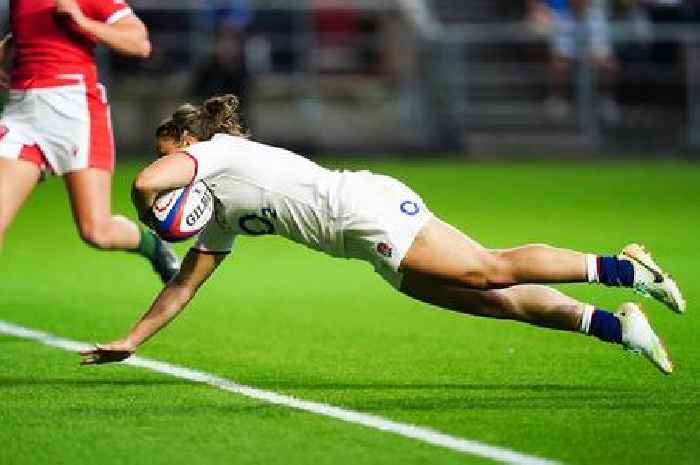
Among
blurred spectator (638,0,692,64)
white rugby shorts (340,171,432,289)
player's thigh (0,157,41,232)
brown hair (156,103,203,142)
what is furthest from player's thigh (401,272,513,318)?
blurred spectator (638,0,692,64)

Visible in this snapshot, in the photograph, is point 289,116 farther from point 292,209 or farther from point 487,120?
point 292,209

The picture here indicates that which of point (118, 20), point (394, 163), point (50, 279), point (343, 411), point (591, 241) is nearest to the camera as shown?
point (343, 411)

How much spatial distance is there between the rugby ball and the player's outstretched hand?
81 cm

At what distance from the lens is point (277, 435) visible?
331 inches

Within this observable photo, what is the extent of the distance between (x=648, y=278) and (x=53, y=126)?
3.25m

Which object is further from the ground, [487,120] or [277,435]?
[277,435]

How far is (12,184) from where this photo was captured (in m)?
10.1

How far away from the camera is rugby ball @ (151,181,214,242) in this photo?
9.16 metres

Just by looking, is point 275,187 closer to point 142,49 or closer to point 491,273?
point 491,273

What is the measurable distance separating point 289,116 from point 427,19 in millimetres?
3182

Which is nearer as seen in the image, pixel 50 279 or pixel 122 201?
pixel 50 279

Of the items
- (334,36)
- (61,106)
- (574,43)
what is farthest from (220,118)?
(574,43)

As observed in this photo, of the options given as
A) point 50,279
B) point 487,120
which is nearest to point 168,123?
point 50,279

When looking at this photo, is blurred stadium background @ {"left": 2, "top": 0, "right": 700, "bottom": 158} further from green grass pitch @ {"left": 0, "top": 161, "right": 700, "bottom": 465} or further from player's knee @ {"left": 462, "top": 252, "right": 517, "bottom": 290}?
player's knee @ {"left": 462, "top": 252, "right": 517, "bottom": 290}
